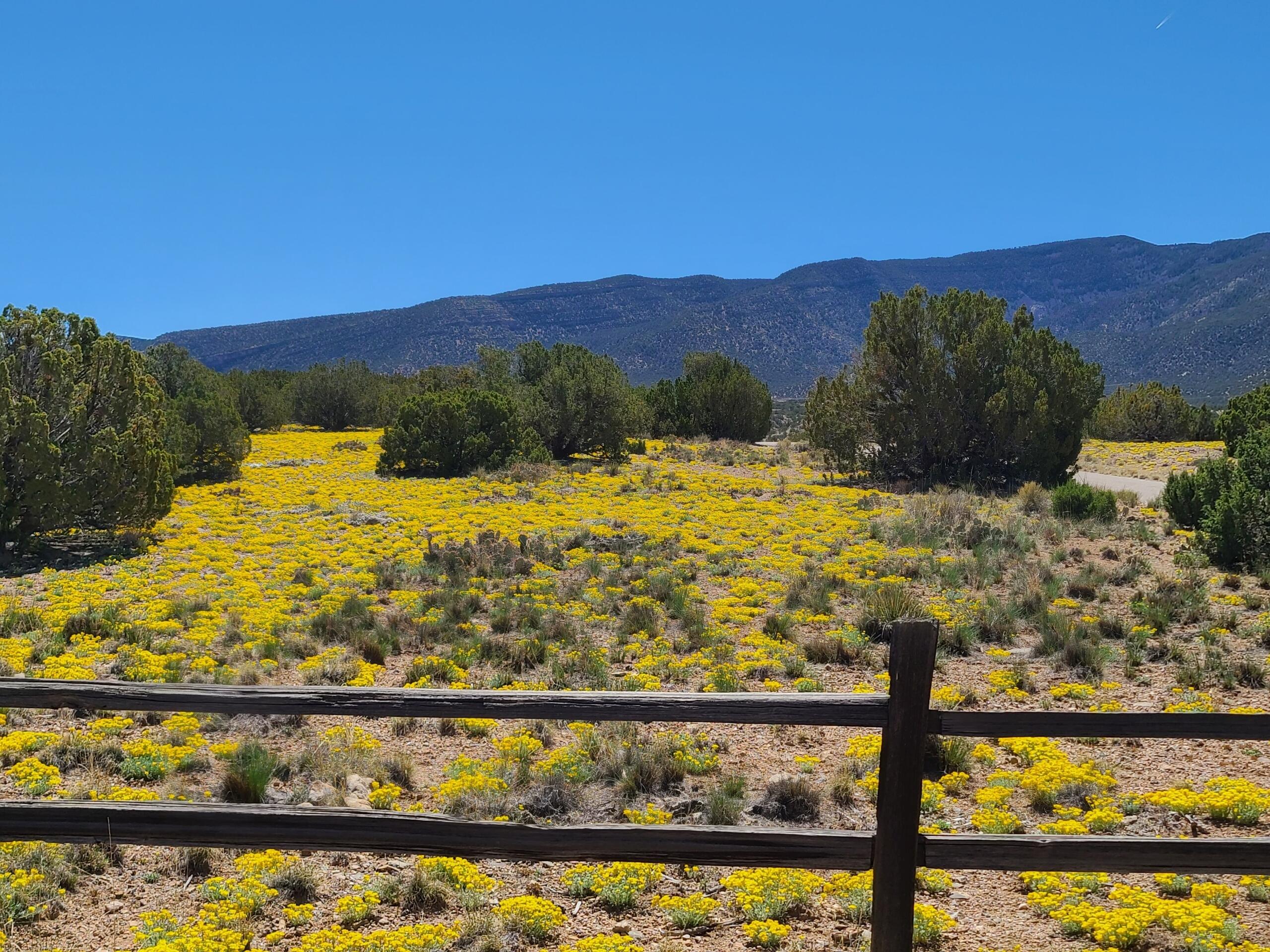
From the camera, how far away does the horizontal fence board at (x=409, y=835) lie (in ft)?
12.5

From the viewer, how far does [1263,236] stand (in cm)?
13475

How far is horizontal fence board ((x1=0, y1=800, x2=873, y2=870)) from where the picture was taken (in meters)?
3.80

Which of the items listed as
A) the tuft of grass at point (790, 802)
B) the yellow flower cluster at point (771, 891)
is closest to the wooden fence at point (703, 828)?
the yellow flower cluster at point (771, 891)

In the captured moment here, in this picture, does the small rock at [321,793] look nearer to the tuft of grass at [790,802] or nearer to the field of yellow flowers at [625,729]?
the field of yellow flowers at [625,729]

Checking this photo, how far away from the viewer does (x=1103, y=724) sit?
366 centimetres

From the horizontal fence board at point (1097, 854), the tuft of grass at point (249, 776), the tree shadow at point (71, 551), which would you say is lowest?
the tuft of grass at point (249, 776)

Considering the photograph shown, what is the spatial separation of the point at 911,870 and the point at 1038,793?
354cm

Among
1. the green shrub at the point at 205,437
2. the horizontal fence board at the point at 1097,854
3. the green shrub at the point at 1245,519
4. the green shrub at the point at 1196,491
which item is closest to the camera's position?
the horizontal fence board at the point at 1097,854

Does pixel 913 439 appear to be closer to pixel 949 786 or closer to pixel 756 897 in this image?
pixel 949 786

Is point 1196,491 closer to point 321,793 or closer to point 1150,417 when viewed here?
point 321,793

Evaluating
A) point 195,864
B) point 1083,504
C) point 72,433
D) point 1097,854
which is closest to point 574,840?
point 1097,854

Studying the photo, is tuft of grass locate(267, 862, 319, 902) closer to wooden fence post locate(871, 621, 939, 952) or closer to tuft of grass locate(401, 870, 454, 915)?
tuft of grass locate(401, 870, 454, 915)

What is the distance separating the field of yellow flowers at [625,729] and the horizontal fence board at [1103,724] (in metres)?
0.66

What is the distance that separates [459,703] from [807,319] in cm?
13356
